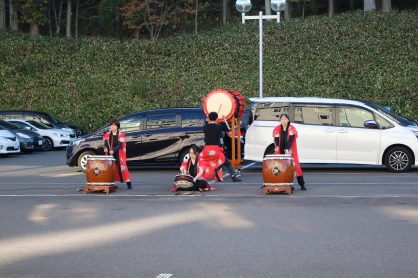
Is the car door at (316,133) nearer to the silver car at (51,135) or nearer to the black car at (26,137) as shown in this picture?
the black car at (26,137)

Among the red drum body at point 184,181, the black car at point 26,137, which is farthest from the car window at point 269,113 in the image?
the black car at point 26,137

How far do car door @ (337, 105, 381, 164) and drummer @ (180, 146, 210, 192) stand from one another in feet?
17.4

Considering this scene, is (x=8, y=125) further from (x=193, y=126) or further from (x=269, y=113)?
(x=269, y=113)

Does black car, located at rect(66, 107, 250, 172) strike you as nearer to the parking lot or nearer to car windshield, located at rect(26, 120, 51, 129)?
the parking lot

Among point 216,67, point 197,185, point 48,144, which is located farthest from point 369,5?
point 197,185

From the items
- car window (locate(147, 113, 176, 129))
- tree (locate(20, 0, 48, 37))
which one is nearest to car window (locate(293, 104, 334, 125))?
car window (locate(147, 113, 176, 129))

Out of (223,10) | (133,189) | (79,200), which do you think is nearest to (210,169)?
(133,189)

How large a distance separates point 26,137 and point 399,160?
52.8 ft

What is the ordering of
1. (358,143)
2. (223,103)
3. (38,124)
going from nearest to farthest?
1. (358,143)
2. (223,103)
3. (38,124)

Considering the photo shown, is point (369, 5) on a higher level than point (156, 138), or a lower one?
higher

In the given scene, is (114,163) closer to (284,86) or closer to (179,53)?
(284,86)

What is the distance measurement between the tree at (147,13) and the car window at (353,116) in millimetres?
31927

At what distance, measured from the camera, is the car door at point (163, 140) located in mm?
20250

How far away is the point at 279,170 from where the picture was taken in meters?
14.2
